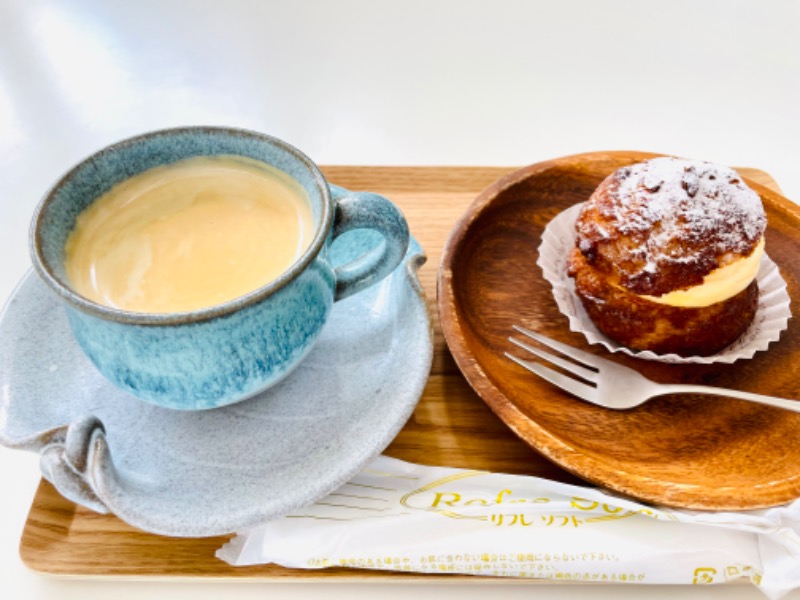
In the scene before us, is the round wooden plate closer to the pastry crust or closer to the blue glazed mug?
the pastry crust

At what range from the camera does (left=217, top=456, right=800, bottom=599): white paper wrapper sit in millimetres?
695

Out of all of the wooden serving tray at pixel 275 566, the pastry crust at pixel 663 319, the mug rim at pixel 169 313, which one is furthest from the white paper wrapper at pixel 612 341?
the mug rim at pixel 169 313

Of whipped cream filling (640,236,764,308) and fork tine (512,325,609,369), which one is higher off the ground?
whipped cream filling (640,236,764,308)

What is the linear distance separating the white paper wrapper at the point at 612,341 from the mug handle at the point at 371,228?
1.01ft

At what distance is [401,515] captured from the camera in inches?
28.6

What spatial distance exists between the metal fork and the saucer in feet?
0.58

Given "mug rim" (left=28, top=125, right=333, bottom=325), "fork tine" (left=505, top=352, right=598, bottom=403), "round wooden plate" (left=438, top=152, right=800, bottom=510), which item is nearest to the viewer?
"mug rim" (left=28, top=125, right=333, bottom=325)

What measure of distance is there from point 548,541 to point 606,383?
0.81 ft

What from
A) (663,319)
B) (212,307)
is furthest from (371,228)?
(663,319)

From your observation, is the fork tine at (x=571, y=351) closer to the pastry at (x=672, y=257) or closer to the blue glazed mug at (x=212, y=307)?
the pastry at (x=672, y=257)

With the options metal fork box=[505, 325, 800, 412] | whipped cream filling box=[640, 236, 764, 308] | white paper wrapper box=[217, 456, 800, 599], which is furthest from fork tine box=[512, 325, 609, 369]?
white paper wrapper box=[217, 456, 800, 599]

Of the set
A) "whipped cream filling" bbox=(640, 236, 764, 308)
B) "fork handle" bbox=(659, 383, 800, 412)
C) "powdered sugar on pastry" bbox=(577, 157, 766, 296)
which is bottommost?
"fork handle" bbox=(659, 383, 800, 412)

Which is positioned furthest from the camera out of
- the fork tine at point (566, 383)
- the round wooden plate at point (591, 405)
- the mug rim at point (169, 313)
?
the fork tine at point (566, 383)

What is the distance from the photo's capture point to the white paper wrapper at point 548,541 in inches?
27.4
